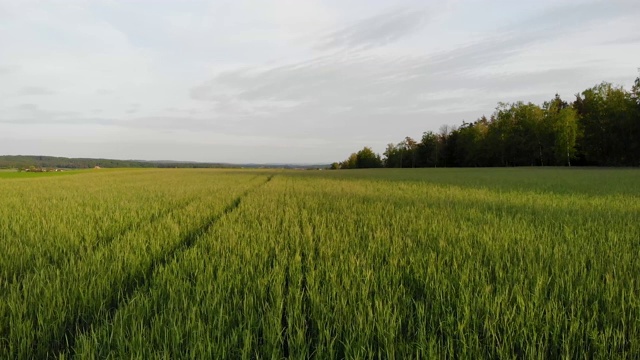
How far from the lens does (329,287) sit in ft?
8.96

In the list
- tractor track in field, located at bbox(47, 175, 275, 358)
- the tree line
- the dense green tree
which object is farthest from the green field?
the dense green tree

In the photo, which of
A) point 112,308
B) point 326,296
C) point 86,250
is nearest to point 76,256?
point 86,250

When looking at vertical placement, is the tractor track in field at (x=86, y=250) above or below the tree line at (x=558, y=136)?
below

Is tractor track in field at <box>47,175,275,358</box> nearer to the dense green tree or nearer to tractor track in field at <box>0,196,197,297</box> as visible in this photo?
tractor track in field at <box>0,196,197,297</box>

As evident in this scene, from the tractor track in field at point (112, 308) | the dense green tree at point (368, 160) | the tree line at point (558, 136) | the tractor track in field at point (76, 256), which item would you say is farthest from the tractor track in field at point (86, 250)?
the dense green tree at point (368, 160)

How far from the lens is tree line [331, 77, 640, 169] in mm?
51281

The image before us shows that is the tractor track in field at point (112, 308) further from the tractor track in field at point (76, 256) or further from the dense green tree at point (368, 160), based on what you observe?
the dense green tree at point (368, 160)

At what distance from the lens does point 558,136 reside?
186 ft

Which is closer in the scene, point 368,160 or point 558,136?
point 558,136

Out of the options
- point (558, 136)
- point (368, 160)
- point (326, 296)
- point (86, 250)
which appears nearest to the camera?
point (326, 296)

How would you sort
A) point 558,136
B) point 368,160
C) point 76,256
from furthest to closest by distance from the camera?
point 368,160
point 558,136
point 76,256

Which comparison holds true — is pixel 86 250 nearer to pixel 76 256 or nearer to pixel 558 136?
pixel 76 256

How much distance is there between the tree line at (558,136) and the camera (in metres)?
51.3

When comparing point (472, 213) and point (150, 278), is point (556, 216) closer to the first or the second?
point (472, 213)
